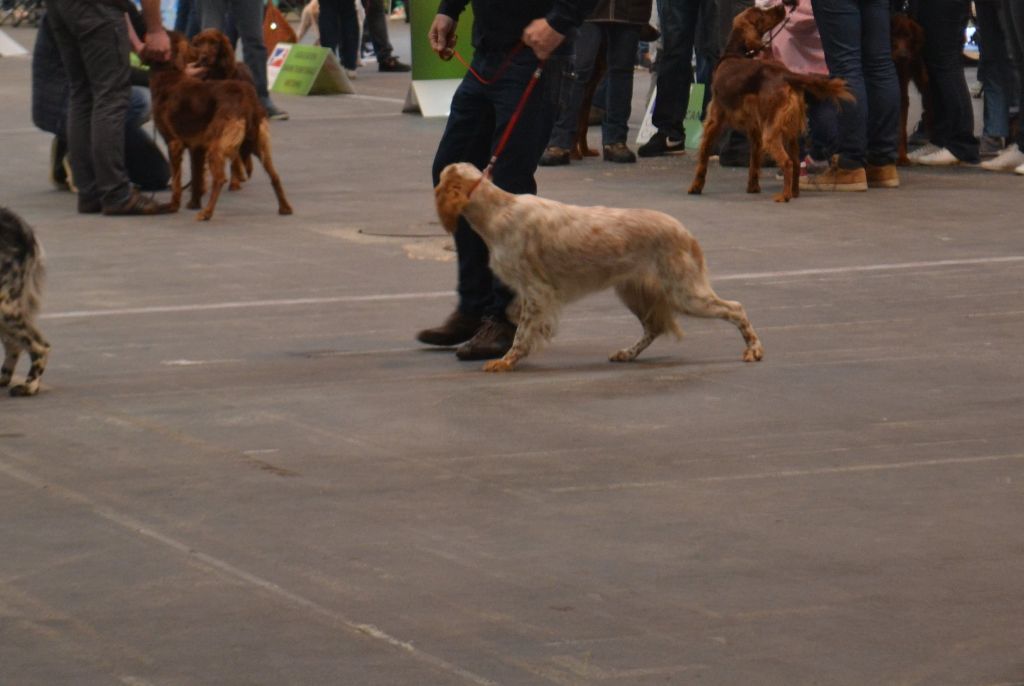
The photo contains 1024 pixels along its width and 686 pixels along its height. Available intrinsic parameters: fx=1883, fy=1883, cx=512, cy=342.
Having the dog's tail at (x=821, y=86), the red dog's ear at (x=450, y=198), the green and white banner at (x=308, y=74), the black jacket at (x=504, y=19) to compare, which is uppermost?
the black jacket at (x=504, y=19)

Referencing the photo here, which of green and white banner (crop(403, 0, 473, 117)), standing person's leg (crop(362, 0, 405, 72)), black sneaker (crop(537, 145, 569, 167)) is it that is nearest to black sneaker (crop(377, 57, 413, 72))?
standing person's leg (crop(362, 0, 405, 72))

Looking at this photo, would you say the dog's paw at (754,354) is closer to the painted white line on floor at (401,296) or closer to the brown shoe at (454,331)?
the brown shoe at (454,331)

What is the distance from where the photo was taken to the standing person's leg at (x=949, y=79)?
12.0 meters

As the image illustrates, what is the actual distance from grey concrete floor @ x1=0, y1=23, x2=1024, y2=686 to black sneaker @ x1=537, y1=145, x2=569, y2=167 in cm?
371

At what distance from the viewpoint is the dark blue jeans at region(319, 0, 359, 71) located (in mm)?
20469

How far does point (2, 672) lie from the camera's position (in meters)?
3.65

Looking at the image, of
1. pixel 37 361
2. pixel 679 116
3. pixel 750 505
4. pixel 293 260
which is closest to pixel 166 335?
pixel 37 361

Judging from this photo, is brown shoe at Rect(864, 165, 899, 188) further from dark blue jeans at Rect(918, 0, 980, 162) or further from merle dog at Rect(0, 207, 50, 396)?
merle dog at Rect(0, 207, 50, 396)

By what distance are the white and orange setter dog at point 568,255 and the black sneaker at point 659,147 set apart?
22.6 ft

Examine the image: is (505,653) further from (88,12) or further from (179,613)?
(88,12)

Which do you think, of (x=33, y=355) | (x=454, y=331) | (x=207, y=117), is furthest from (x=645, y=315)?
(x=207, y=117)

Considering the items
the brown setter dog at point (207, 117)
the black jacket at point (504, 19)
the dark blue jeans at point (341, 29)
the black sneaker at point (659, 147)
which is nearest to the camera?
the black jacket at point (504, 19)

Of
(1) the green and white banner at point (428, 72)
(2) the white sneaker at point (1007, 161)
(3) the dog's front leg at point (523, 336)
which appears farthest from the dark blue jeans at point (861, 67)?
(1) the green and white banner at point (428, 72)

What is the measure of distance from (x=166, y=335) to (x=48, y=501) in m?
2.45
